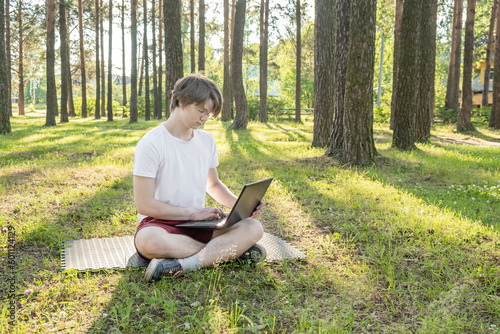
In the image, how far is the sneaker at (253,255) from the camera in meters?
3.81

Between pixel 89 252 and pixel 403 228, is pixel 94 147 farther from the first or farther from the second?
pixel 403 228

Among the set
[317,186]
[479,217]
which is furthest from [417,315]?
[317,186]

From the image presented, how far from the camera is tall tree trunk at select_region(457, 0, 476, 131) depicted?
17875 millimetres

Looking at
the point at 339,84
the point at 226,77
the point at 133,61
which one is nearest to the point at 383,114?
the point at 226,77

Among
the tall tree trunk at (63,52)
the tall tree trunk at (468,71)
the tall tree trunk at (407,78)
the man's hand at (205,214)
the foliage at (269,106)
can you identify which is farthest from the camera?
the foliage at (269,106)

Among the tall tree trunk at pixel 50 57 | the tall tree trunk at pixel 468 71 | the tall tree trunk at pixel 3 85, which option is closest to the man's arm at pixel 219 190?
the tall tree trunk at pixel 3 85

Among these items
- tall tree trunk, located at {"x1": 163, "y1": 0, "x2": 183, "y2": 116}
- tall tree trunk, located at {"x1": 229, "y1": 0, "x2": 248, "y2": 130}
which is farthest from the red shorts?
tall tree trunk, located at {"x1": 229, "y1": 0, "x2": 248, "y2": 130}

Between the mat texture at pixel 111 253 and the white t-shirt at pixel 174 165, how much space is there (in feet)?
1.59

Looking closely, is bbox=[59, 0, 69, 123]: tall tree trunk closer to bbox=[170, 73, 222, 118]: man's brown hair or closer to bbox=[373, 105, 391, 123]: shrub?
bbox=[373, 105, 391, 123]: shrub

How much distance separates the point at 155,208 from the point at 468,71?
61.4ft

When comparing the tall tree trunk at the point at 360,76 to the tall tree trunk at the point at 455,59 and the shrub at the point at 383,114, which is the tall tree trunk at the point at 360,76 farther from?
the shrub at the point at 383,114

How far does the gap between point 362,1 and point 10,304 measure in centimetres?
733

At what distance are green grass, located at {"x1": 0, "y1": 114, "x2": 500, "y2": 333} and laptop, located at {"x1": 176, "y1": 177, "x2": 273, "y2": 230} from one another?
0.41m

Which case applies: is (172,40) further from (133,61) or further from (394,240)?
(133,61)
